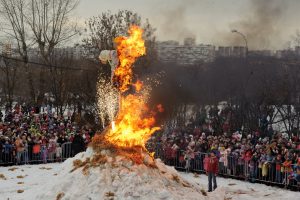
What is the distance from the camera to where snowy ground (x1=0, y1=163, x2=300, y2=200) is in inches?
632

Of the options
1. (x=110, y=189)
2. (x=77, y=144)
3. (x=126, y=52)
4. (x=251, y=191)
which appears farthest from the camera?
(x=77, y=144)

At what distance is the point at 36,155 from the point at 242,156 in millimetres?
10980

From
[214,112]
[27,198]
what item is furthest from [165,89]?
[27,198]

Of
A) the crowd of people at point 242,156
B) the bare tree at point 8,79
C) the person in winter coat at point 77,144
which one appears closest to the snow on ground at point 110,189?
the crowd of people at point 242,156

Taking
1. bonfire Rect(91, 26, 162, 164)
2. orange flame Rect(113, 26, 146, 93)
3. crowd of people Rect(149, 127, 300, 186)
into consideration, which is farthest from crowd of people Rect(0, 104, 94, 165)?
orange flame Rect(113, 26, 146, 93)

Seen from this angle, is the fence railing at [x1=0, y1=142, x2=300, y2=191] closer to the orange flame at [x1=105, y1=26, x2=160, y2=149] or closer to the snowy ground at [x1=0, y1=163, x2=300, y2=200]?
the snowy ground at [x1=0, y1=163, x2=300, y2=200]

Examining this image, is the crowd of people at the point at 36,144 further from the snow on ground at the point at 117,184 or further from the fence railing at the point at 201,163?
the snow on ground at the point at 117,184

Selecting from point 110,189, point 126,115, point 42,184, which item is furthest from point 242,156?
point 42,184

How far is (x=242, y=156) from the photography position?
19516mm

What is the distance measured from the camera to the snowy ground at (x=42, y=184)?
16.1m

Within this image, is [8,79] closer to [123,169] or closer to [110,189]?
[123,169]

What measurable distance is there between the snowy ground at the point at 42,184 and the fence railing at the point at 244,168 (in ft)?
1.33

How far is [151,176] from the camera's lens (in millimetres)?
13609

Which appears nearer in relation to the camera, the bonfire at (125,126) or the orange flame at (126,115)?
the bonfire at (125,126)
